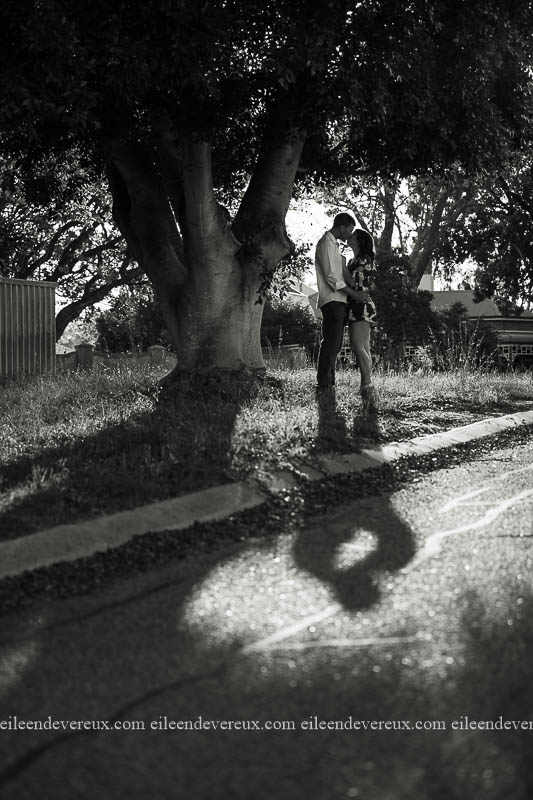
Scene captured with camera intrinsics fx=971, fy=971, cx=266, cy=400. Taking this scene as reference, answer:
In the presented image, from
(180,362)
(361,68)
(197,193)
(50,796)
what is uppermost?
(361,68)

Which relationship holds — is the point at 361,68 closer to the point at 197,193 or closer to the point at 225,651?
the point at 197,193

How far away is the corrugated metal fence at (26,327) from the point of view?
17.1 m

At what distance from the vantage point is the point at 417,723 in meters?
2.65

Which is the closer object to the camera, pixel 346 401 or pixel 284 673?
pixel 284 673

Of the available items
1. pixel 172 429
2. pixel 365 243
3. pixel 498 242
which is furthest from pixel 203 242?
pixel 498 242

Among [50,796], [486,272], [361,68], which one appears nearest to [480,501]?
[50,796]

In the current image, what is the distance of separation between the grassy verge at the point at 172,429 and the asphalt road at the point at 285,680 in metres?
1.22

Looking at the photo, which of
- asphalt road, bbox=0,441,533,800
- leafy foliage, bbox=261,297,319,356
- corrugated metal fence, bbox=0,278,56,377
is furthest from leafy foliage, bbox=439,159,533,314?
asphalt road, bbox=0,441,533,800

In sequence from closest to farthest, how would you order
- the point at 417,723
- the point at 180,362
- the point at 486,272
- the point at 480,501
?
1. the point at 417,723
2. the point at 480,501
3. the point at 180,362
4. the point at 486,272

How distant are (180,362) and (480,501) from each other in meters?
6.51

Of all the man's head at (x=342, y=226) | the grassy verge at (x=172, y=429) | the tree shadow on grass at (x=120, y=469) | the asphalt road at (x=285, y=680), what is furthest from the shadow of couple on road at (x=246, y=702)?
the man's head at (x=342, y=226)

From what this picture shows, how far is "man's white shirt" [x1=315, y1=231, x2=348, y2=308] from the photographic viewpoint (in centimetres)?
1045

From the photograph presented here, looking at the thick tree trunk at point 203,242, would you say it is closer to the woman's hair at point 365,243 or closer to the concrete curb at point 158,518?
the woman's hair at point 365,243

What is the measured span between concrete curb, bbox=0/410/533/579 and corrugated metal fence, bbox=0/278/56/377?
34.7ft
